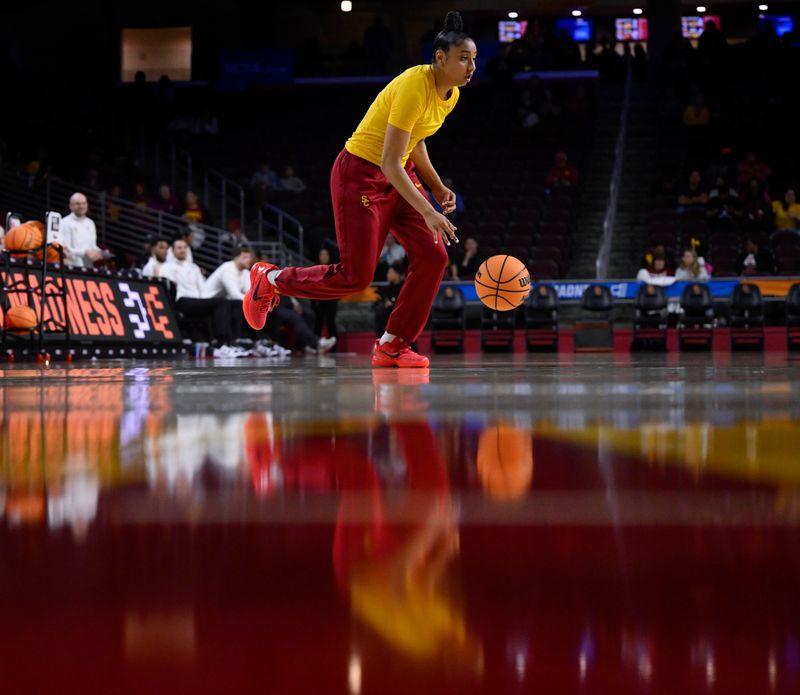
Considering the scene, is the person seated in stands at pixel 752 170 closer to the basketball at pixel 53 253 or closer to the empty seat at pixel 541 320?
the empty seat at pixel 541 320

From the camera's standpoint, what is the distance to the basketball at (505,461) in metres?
1.19

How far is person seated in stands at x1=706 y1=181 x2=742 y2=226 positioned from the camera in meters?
15.0

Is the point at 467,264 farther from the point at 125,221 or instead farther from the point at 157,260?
the point at 125,221

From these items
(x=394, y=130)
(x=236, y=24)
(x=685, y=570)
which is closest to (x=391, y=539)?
(x=685, y=570)

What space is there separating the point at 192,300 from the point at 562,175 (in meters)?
7.67

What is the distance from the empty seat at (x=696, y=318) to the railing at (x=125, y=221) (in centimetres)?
535

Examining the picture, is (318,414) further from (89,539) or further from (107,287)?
(107,287)

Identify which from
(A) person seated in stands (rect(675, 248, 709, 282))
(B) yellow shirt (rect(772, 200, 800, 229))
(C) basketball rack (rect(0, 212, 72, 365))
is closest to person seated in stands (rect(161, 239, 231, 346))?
(C) basketball rack (rect(0, 212, 72, 365))

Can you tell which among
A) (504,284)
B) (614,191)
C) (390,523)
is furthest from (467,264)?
(390,523)

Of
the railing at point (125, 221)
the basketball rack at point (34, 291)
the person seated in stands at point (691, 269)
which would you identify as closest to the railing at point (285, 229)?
the railing at point (125, 221)

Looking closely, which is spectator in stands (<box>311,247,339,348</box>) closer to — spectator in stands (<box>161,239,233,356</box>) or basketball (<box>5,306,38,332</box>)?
spectator in stands (<box>161,239,233,356</box>)

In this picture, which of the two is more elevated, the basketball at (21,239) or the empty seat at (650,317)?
the basketball at (21,239)

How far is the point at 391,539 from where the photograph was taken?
901 millimetres

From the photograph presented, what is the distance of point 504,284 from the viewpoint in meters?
5.77
